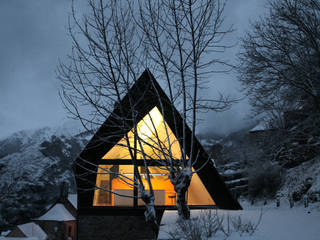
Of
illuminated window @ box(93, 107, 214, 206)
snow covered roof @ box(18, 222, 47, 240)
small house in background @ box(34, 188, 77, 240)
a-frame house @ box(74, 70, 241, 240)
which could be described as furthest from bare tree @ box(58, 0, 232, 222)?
snow covered roof @ box(18, 222, 47, 240)

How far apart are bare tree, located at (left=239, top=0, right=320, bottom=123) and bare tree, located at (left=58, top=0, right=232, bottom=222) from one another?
380 centimetres

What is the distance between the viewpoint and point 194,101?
19.8 feet

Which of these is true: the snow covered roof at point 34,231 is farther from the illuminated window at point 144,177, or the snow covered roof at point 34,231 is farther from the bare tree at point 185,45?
the bare tree at point 185,45

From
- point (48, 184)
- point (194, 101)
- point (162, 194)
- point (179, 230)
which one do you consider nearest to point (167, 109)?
point (194, 101)

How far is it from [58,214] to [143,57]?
2376cm

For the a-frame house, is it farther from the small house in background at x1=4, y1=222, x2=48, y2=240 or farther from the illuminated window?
the small house in background at x1=4, y1=222, x2=48, y2=240

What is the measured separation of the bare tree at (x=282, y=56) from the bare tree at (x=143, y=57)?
380 cm

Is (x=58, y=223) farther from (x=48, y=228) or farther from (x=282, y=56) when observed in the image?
(x=282, y=56)

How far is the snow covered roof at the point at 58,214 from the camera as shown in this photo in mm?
24766

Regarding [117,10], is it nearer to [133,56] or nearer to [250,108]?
[133,56]

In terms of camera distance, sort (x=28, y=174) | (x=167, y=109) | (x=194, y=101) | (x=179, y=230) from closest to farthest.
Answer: (x=179, y=230) < (x=194, y=101) < (x=167, y=109) < (x=28, y=174)

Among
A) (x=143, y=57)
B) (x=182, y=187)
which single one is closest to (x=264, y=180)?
(x=182, y=187)

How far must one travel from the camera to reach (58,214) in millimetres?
25250

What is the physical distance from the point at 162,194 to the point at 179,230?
3720mm
